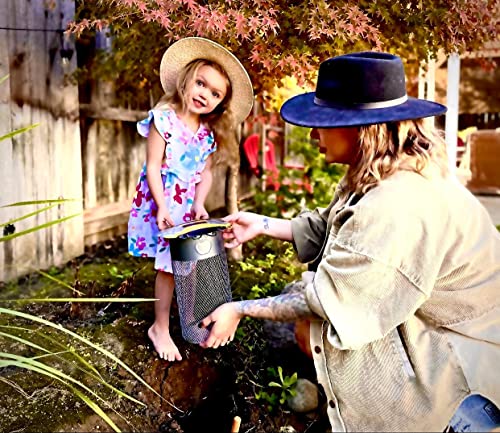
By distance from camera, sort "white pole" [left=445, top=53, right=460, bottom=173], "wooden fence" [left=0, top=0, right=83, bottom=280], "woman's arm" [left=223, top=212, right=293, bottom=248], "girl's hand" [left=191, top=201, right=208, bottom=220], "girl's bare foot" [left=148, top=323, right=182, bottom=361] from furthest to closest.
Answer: "white pole" [left=445, top=53, right=460, bottom=173] < "wooden fence" [left=0, top=0, right=83, bottom=280] < "girl's hand" [left=191, top=201, right=208, bottom=220] < "girl's bare foot" [left=148, top=323, right=182, bottom=361] < "woman's arm" [left=223, top=212, right=293, bottom=248]

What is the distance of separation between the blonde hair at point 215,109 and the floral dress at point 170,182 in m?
0.05

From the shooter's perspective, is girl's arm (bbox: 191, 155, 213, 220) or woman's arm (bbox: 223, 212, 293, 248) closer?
woman's arm (bbox: 223, 212, 293, 248)

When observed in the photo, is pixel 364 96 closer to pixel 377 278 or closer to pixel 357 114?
pixel 357 114

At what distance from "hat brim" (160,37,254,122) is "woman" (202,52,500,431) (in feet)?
2.66

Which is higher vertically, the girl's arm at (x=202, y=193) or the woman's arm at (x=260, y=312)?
the girl's arm at (x=202, y=193)

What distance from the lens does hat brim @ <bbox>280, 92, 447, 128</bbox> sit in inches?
80.0

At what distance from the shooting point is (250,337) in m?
3.17

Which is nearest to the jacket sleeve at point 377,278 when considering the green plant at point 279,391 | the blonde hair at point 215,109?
the green plant at point 279,391

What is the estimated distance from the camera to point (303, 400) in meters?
2.88

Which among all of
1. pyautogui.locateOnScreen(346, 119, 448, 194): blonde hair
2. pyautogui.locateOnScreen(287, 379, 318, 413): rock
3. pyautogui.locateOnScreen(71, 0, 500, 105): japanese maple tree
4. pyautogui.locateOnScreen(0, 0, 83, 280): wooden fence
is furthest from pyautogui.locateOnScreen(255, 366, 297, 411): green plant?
pyautogui.locateOnScreen(0, 0, 83, 280): wooden fence

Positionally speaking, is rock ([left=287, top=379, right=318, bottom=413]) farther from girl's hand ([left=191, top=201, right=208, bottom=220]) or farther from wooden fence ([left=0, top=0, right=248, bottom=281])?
wooden fence ([left=0, top=0, right=248, bottom=281])

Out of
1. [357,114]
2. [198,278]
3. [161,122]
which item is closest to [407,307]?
[357,114]

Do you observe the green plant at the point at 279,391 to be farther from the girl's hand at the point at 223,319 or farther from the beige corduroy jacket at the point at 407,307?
the beige corduroy jacket at the point at 407,307

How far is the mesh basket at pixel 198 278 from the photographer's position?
2.51 meters
